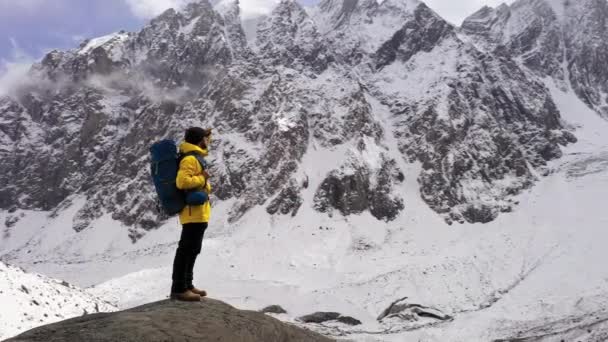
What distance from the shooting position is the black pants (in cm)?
861

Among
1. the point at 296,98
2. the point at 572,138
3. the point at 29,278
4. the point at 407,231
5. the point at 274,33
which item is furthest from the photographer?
the point at 274,33

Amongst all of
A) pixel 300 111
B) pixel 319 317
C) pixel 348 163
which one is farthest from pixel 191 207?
pixel 300 111

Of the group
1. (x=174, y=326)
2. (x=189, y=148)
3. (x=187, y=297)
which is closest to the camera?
(x=174, y=326)

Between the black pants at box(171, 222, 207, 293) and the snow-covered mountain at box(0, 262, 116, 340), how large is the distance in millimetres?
20457

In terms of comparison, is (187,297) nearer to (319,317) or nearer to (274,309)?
(319,317)

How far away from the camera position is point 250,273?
259ft

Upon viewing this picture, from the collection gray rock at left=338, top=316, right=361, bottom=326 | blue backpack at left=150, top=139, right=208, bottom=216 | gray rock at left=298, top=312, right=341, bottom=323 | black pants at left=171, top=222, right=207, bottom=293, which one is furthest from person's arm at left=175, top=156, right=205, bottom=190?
gray rock at left=338, top=316, right=361, bottom=326

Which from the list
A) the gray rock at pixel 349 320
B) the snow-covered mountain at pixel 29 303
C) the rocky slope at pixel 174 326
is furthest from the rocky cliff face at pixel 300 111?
Answer: the rocky slope at pixel 174 326

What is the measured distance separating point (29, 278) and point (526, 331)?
135ft

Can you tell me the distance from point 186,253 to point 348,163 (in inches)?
3850

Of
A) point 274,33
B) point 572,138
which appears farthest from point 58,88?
point 572,138

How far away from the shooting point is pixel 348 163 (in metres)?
106

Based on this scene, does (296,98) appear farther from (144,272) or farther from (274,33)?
(144,272)

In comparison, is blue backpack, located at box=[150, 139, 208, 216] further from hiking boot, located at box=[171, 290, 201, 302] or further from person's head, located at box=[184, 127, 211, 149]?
hiking boot, located at box=[171, 290, 201, 302]
